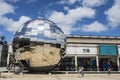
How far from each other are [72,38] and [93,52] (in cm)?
651

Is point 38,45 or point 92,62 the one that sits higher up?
point 38,45

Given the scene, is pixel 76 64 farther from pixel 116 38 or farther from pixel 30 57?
pixel 30 57

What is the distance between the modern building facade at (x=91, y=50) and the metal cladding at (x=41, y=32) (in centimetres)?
2777

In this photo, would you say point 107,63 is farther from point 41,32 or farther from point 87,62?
point 41,32

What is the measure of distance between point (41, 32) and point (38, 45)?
1621 millimetres

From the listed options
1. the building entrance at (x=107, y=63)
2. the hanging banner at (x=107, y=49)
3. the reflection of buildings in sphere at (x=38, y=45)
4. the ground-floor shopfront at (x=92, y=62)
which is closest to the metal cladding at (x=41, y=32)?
the reflection of buildings in sphere at (x=38, y=45)

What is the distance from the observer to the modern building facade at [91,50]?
189 ft

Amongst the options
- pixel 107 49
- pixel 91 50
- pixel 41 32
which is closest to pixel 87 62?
pixel 91 50

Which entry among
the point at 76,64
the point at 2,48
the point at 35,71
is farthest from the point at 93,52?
the point at 2,48

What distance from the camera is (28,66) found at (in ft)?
91.7

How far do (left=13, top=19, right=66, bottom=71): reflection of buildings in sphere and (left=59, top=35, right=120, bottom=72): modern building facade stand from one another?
27878 millimetres

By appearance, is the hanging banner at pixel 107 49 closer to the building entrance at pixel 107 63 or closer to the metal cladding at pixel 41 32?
the building entrance at pixel 107 63

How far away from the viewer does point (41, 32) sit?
27.4 metres

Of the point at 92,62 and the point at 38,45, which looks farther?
the point at 92,62
